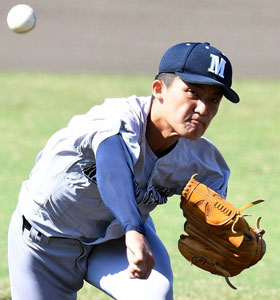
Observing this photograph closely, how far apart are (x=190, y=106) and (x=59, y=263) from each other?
98 cm

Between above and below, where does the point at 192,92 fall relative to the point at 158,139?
above

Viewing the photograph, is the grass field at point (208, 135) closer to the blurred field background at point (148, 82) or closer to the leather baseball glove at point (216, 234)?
the blurred field background at point (148, 82)

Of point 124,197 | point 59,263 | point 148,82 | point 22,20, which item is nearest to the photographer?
point 124,197

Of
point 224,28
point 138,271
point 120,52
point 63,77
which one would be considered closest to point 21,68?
point 63,77

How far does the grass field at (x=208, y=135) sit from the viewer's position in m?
5.51

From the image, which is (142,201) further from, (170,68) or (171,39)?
(171,39)

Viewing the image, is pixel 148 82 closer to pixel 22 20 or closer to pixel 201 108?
pixel 22 20

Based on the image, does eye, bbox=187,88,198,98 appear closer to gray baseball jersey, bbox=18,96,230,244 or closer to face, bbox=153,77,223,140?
face, bbox=153,77,223,140

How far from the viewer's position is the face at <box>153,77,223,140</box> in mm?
3115

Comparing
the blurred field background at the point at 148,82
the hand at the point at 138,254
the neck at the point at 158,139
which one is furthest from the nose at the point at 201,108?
the blurred field background at the point at 148,82

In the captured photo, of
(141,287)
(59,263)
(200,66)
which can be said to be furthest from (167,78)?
(59,263)

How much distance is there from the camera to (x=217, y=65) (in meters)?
3.09

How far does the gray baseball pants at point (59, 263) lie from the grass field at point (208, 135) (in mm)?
1441

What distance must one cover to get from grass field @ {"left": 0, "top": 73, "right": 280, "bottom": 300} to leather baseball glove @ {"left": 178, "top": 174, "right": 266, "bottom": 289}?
1696 millimetres
